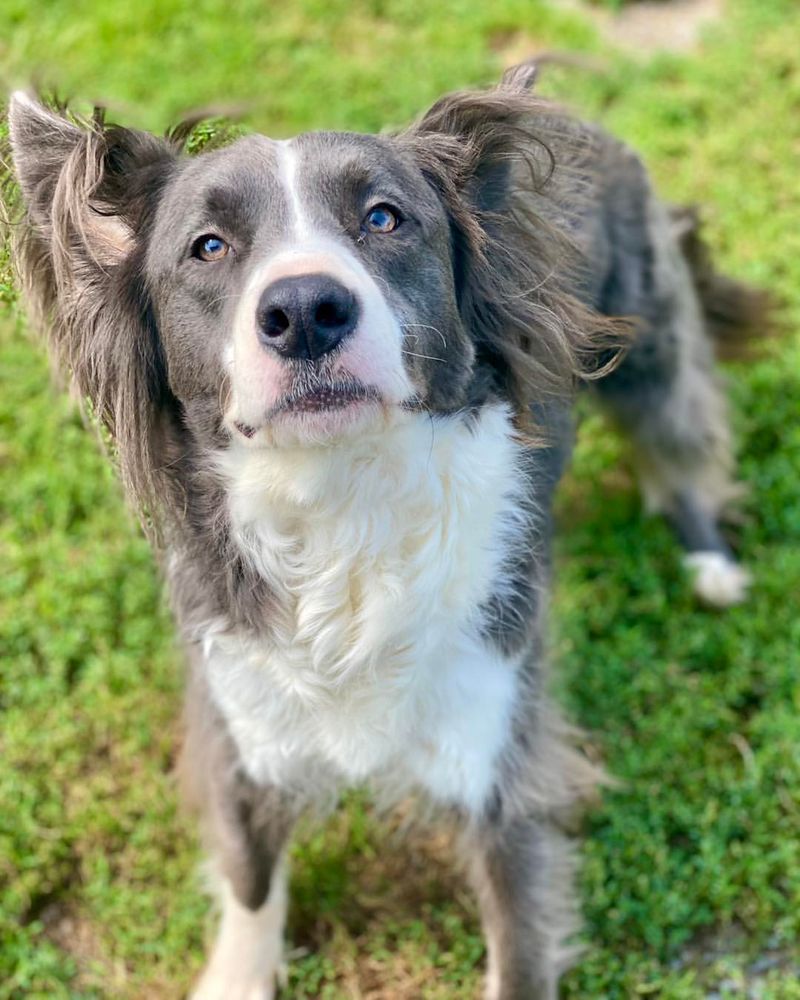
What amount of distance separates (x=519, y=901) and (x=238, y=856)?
2.41 feet

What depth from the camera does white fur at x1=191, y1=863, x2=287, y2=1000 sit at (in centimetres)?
303

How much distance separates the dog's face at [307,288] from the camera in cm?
192

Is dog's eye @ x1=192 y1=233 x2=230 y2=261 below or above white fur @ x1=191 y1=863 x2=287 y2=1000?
above

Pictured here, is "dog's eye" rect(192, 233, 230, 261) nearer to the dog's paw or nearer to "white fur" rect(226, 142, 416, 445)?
"white fur" rect(226, 142, 416, 445)

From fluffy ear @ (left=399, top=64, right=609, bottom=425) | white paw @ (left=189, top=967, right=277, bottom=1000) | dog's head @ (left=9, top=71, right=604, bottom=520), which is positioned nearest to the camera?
dog's head @ (left=9, top=71, right=604, bottom=520)

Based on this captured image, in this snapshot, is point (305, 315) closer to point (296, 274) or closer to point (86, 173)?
point (296, 274)

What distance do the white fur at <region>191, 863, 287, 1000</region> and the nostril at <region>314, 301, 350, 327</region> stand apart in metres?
Answer: 1.75

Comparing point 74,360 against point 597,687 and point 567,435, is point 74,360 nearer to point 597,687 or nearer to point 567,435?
point 567,435

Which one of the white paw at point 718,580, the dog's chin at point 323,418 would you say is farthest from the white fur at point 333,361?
the white paw at point 718,580

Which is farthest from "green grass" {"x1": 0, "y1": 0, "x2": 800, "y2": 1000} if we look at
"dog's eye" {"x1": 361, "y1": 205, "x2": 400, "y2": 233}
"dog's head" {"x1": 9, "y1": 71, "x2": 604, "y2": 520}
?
"dog's eye" {"x1": 361, "y1": 205, "x2": 400, "y2": 233}

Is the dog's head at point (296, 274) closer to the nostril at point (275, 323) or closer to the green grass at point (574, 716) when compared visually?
the nostril at point (275, 323)

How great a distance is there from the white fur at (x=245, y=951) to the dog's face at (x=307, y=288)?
1.53 m

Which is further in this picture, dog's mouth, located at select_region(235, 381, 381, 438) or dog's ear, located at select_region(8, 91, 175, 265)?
dog's ear, located at select_region(8, 91, 175, 265)

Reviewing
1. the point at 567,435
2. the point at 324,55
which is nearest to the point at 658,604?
the point at 567,435
